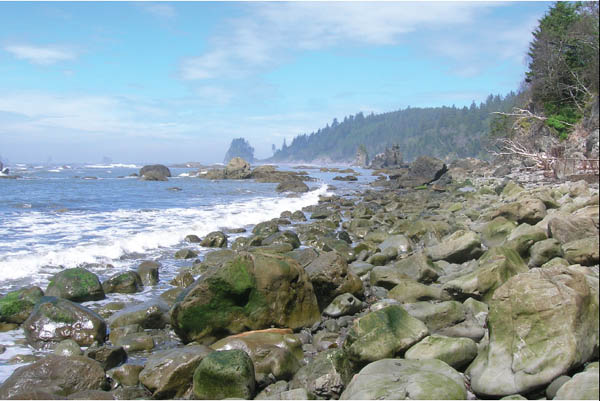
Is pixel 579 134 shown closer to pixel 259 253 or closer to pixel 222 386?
pixel 222 386

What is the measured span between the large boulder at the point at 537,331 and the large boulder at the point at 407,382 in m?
0.36

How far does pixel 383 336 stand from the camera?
5477 millimetres

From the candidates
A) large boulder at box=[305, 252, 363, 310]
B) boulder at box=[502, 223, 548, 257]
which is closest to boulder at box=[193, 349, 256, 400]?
large boulder at box=[305, 252, 363, 310]

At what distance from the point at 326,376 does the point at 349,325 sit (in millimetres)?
2158

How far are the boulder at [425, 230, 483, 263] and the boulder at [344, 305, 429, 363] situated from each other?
4546 mm

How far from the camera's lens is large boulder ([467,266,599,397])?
4.01 metres

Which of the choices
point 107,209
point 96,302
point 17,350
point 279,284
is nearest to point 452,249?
point 279,284

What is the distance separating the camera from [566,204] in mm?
6453

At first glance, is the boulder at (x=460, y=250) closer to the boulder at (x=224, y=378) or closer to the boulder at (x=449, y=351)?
the boulder at (x=449, y=351)

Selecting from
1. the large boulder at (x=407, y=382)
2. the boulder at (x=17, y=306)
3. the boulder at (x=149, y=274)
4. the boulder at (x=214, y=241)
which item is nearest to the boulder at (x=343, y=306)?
the large boulder at (x=407, y=382)

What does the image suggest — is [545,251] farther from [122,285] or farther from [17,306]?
[17,306]

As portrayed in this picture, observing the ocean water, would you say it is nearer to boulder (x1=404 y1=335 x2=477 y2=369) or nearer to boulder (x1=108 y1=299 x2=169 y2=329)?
boulder (x1=108 y1=299 x2=169 y2=329)

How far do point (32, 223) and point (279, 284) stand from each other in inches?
569

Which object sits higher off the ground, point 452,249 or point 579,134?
point 579,134
